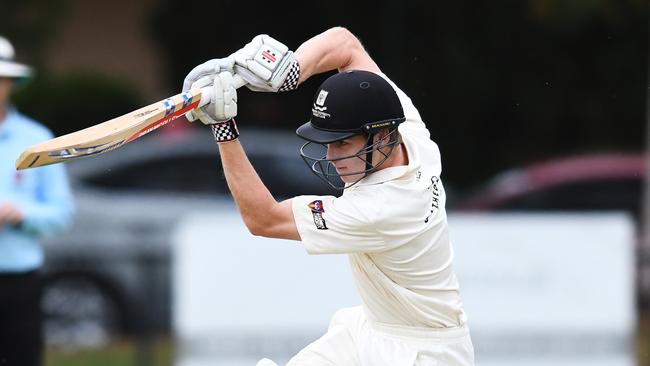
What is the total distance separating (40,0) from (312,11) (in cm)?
315

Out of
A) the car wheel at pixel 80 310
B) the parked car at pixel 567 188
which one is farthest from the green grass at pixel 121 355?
the parked car at pixel 567 188

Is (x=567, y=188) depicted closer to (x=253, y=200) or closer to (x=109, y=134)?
(x=253, y=200)

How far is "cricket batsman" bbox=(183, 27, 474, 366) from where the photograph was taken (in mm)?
4148

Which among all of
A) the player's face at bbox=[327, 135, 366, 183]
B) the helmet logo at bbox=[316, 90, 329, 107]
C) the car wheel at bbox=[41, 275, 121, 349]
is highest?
the helmet logo at bbox=[316, 90, 329, 107]

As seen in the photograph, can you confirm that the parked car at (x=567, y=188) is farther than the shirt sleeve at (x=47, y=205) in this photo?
Yes

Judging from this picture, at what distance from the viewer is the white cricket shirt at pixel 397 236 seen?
418 centimetres

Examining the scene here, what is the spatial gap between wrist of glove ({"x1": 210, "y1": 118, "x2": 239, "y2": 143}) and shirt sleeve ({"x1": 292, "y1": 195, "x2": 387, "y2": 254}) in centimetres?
30

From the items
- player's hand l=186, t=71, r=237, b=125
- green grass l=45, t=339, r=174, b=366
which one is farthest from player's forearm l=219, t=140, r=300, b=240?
green grass l=45, t=339, r=174, b=366

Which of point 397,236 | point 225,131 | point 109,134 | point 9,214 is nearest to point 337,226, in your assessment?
Result: point 397,236

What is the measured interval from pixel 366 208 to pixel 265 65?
54 cm

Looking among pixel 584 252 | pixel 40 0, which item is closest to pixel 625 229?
pixel 584 252

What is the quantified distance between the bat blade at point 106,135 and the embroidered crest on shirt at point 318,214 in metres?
0.50

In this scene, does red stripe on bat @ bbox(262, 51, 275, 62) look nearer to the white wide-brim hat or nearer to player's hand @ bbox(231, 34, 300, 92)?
player's hand @ bbox(231, 34, 300, 92)

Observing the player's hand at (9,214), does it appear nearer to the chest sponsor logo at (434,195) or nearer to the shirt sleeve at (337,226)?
the shirt sleeve at (337,226)
